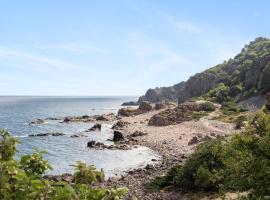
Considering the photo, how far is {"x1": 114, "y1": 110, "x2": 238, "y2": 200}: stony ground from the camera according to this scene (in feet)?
134

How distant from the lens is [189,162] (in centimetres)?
3794

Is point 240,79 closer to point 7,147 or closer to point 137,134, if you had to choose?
point 137,134

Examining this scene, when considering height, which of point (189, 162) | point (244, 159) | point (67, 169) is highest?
point (244, 159)

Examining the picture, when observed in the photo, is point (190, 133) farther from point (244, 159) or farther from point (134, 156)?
point (244, 159)

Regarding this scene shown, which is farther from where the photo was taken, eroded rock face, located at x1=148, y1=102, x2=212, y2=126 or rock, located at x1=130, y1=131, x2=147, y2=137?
eroded rock face, located at x1=148, y1=102, x2=212, y2=126

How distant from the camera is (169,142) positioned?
7625cm

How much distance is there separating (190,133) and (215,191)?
47.4 m

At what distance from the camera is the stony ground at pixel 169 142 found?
4097 centimetres

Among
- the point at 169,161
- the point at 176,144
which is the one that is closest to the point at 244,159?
the point at 169,161

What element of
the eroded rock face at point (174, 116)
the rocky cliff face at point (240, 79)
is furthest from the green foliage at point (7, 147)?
the rocky cliff face at point (240, 79)

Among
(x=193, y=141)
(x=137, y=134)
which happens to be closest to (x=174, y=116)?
(x=137, y=134)

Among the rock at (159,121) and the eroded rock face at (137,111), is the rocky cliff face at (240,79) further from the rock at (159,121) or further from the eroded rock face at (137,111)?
the rock at (159,121)

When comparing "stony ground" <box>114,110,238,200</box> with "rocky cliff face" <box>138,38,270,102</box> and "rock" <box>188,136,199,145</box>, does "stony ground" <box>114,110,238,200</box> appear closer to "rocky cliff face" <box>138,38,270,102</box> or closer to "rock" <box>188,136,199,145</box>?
"rock" <box>188,136,199,145</box>

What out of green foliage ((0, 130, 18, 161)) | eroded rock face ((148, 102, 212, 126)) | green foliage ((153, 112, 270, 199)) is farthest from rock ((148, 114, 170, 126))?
green foliage ((0, 130, 18, 161))
